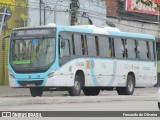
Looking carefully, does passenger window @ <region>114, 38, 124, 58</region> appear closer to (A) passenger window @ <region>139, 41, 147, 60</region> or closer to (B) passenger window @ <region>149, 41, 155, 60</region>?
(A) passenger window @ <region>139, 41, 147, 60</region>

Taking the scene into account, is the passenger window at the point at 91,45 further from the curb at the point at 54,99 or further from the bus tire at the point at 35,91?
the curb at the point at 54,99

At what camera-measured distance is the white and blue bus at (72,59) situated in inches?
985

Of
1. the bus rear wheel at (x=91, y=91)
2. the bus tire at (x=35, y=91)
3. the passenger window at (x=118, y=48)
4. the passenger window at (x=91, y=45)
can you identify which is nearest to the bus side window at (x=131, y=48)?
the passenger window at (x=118, y=48)

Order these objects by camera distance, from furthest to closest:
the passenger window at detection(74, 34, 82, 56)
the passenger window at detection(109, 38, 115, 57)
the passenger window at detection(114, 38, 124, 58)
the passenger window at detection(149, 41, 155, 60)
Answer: the passenger window at detection(149, 41, 155, 60), the passenger window at detection(114, 38, 124, 58), the passenger window at detection(109, 38, 115, 57), the passenger window at detection(74, 34, 82, 56)

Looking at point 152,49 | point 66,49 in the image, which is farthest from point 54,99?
point 152,49

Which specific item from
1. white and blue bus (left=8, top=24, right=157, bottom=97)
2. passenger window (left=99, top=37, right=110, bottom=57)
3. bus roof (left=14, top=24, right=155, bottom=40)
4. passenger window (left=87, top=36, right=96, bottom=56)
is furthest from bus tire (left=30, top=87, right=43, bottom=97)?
passenger window (left=99, top=37, right=110, bottom=57)

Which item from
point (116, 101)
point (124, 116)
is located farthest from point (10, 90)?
point (124, 116)

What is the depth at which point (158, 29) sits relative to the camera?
47688 mm

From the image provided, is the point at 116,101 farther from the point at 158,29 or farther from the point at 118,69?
the point at 158,29

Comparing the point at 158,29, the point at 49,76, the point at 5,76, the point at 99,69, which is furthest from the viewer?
the point at 158,29

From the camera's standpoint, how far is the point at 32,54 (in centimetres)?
2527

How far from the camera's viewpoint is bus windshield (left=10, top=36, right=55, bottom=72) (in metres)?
25.0

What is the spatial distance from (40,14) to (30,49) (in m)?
11.0

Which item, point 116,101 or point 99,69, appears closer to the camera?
point 116,101
